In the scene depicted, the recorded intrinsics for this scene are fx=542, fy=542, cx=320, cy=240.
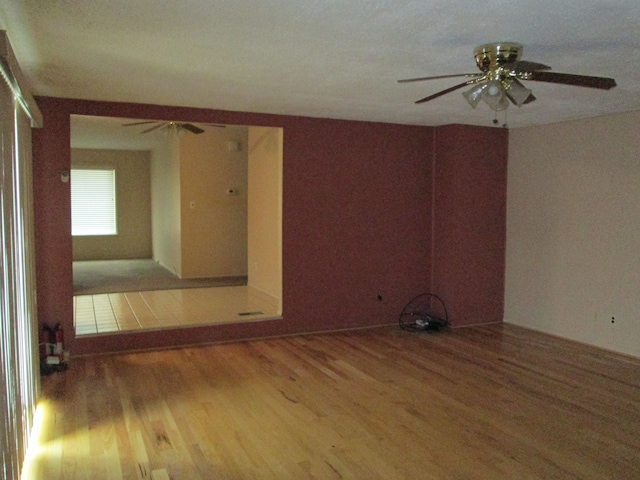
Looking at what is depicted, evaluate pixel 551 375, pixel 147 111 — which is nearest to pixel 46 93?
pixel 147 111

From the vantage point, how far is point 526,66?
2.87 m

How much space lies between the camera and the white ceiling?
2.50 metres

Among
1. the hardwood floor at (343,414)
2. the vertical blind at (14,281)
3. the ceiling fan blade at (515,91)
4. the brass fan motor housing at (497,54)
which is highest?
the brass fan motor housing at (497,54)

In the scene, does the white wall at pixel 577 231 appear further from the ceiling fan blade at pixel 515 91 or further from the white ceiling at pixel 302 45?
the ceiling fan blade at pixel 515 91

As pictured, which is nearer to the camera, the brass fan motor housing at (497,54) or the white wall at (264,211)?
the brass fan motor housing at (497,54)

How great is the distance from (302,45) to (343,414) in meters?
2.41

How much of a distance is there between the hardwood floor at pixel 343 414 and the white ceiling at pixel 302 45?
7.68 feet

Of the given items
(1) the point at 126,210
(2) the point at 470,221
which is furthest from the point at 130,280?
(2) the point at 470,221

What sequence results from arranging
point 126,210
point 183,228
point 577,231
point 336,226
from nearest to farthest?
point 577,231
point 336,226
point 183,228
point 126,210

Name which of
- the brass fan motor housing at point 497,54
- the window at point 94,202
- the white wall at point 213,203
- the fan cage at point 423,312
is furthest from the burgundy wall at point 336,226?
the window at point 94,202

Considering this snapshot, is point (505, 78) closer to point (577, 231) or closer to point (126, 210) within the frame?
point (577, 231)

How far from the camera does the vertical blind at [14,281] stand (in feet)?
7.80

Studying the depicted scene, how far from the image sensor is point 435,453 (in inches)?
125

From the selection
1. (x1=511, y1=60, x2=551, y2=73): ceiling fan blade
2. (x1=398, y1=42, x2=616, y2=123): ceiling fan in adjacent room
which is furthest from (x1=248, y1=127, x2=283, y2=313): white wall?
(x1=511, y1=60, x2=551, y2=73): ceiling fan blade
